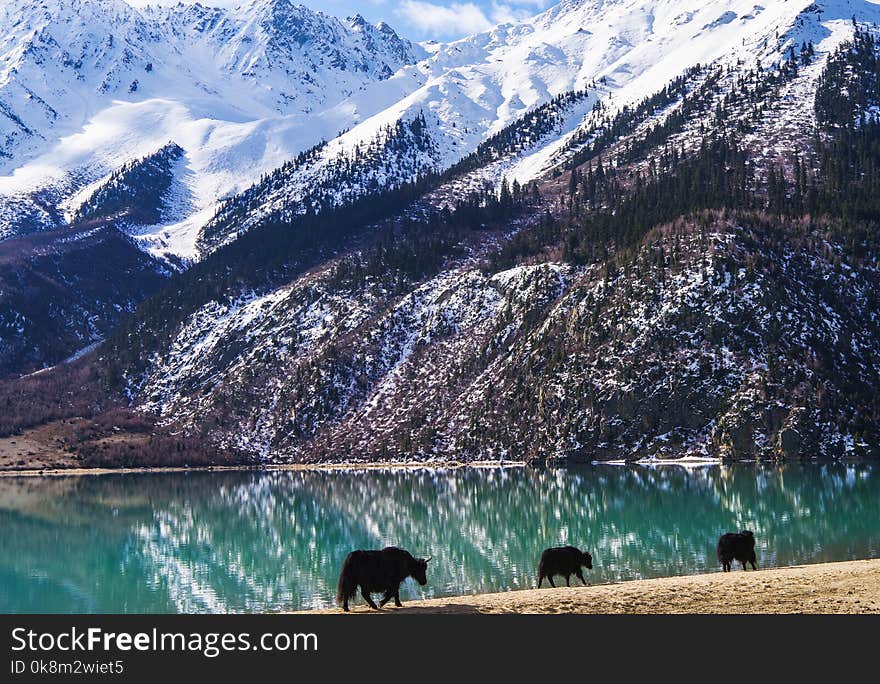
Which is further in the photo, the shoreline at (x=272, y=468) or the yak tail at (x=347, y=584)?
the shoreline at (x=272, y=468)

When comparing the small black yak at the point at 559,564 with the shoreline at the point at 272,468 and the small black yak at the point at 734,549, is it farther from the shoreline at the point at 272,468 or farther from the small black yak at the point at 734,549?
the shoreline at the point at 272,468

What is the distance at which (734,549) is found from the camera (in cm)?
4475

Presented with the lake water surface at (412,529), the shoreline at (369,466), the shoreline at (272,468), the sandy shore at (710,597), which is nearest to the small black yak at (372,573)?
the sandy shore at (710,597)

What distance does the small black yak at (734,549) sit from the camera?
4459 centimetres

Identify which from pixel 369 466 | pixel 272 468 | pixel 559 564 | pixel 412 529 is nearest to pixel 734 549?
pixel 559 564

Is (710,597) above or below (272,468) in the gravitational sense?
below

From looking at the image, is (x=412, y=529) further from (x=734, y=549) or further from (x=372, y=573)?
(x=372, y=573)

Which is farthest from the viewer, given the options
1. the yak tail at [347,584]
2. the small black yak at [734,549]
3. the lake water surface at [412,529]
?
the lake water surface at [412,529]

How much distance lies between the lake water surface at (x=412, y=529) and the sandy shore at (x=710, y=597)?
10876mm

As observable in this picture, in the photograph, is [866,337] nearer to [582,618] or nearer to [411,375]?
[411,375]

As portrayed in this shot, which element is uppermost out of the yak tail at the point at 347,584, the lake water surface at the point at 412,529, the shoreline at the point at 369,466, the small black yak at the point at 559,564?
the shoreline at the point at 369,466

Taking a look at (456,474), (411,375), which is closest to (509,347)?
(411,375)

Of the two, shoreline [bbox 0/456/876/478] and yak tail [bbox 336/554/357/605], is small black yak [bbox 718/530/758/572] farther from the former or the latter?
shoreline [bbox 0/456/876/478]

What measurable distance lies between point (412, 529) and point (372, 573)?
4855cm
